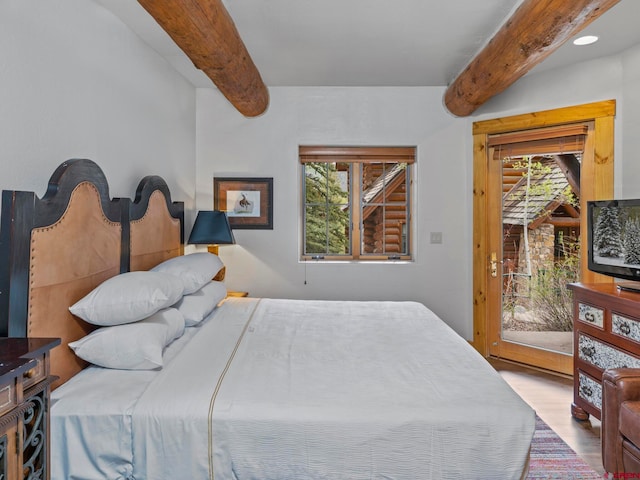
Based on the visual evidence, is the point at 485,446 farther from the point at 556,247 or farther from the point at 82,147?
the point at 556,247

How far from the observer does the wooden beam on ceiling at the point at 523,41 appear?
6.05ft

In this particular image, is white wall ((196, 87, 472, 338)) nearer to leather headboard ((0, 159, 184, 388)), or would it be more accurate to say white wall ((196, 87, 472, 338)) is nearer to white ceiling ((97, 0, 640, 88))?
white ceiling ((97, 0, 640, 88))

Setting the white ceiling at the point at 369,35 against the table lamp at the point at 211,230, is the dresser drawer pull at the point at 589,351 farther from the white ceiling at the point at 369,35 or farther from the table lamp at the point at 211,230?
the table lamp at the point at 211,230

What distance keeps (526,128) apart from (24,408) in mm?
3717

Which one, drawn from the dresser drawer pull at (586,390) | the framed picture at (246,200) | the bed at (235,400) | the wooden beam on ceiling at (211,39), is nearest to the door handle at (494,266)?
the dresser drawer pull at (586,390)

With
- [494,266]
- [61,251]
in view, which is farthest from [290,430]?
[494,266]

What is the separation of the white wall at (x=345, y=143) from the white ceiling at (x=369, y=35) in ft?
0.95

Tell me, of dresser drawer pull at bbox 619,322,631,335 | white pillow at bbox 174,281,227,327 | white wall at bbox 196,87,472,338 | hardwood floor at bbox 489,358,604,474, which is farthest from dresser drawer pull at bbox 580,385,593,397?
white pillow at bbox 174,281,227,327

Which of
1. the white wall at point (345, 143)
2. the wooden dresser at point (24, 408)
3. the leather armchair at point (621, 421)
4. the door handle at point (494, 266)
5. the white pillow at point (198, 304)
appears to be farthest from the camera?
the white wall at point (345, 143)

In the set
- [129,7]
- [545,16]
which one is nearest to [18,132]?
[129,7]

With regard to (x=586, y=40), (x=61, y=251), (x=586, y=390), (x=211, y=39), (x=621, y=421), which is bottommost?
(x=586, y=390)

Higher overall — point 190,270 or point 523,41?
point 523,41

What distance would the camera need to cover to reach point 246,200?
3.77 metres

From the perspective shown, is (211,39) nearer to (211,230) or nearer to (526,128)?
(211,230)
